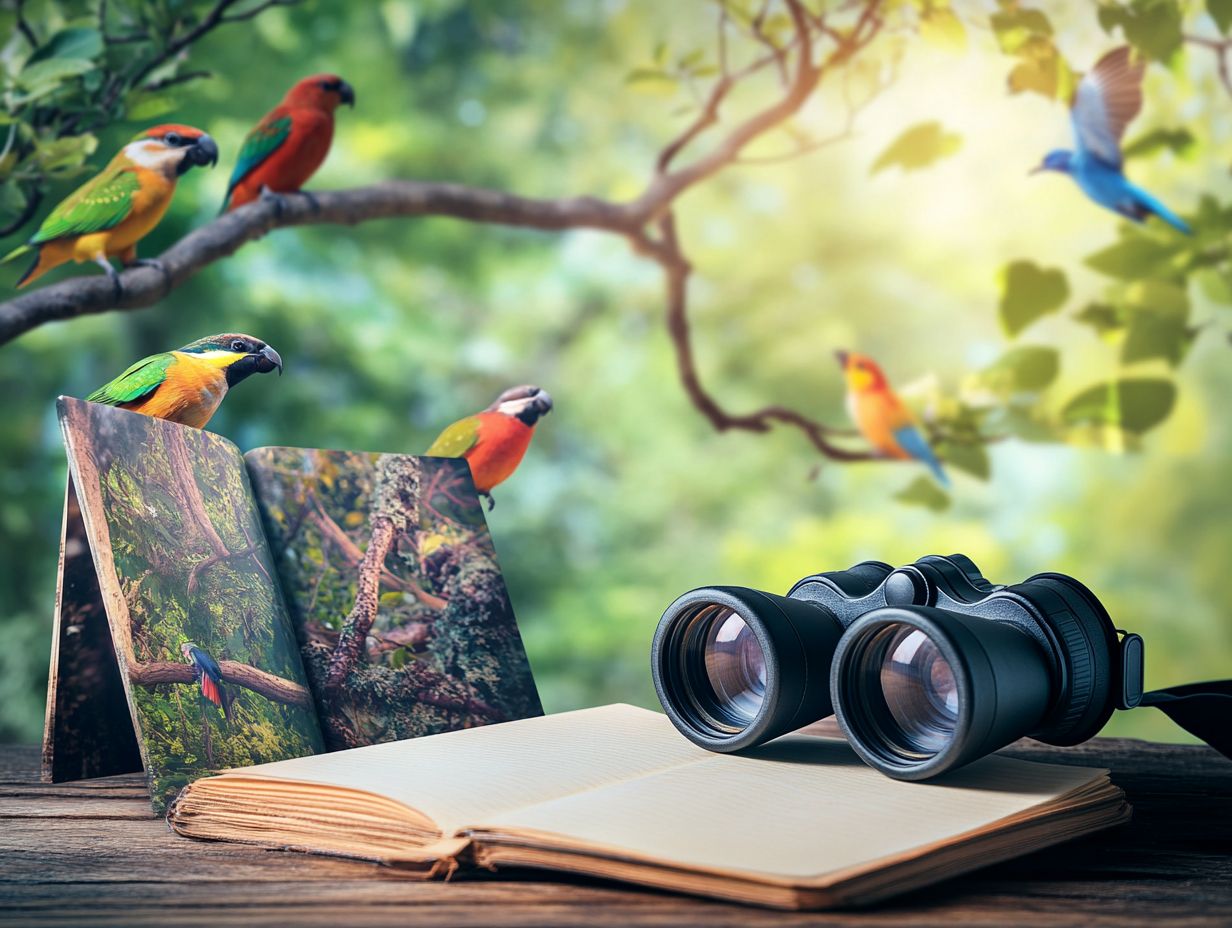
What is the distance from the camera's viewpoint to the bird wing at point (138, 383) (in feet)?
2.38

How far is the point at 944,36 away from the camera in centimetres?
135

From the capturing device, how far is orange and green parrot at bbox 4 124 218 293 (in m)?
0.96

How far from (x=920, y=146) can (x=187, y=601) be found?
47.7 inches

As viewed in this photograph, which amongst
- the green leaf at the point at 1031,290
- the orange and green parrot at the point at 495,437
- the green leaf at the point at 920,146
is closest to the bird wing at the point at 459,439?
the orange and green parrot at the point at 495,437

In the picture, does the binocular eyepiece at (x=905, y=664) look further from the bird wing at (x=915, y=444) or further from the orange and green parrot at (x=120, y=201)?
the bird wing at (x=915, y=444)

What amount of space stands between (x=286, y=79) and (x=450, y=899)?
64.0 inches

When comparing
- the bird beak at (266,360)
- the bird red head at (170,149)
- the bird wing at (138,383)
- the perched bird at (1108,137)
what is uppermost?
the perched bird at (1108,137)

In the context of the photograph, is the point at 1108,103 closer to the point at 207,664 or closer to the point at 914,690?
the point at 914,690

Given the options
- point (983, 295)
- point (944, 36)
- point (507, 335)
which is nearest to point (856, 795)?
point (944, 36)

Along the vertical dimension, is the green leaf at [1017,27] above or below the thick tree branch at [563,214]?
above

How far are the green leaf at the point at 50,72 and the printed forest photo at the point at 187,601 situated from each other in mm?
485

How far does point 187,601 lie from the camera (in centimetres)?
65

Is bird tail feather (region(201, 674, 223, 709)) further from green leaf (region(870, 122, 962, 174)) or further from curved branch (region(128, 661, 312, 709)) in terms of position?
green leaf (region(870, 122, 962, 174))

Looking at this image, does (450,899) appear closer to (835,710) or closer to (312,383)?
(835,710)
